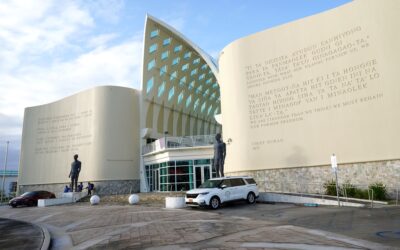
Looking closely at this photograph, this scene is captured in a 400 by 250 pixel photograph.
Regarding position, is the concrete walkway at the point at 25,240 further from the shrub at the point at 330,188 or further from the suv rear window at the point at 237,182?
the shrub at the point at 330,188

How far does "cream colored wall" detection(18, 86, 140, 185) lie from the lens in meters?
38.1

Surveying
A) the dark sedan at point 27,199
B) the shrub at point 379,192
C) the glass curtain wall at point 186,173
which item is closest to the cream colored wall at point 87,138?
the glass curtain wall at point 186,173

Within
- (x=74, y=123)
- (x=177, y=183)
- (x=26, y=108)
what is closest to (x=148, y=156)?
(x=177, y=183)

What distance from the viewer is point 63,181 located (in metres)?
39.8

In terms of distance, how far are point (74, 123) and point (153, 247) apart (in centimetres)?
3570

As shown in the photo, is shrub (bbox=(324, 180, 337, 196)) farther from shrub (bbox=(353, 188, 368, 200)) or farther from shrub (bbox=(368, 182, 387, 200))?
shrub (bbox=(368, 182, 387, 200))

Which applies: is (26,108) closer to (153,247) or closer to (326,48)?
(326,48)

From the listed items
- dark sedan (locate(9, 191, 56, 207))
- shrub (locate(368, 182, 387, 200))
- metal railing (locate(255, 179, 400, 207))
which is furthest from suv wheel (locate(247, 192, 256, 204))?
dark sedan (locate(9, 191, 56, 207))

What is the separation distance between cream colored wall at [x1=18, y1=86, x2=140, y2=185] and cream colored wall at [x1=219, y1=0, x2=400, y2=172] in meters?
15.5

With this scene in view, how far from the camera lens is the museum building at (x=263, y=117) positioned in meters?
20.5

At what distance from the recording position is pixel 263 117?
2562cm

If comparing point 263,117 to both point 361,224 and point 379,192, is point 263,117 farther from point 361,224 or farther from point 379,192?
point 361,224

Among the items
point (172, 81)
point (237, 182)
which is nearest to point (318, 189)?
point (237, 182)

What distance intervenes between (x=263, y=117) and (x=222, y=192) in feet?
32.6
